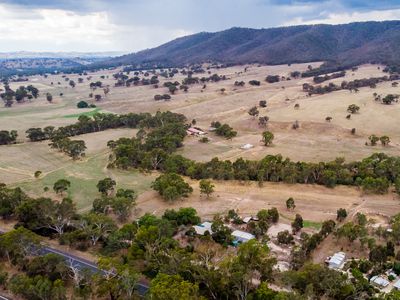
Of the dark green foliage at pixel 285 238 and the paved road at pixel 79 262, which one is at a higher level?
the dark green foliage at pixel 285 238

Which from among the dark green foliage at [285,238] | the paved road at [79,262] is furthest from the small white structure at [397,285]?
the paved road at [79,262]

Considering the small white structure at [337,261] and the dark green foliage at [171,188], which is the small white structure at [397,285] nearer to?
the small white structure at [337,261]

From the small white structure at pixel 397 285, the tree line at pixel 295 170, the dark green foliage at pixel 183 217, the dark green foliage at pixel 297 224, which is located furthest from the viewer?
the tree line at pixel 295 170

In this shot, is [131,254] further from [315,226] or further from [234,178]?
[234,178]

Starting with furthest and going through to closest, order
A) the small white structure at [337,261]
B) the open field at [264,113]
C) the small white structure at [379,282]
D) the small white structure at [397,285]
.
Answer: the open field at [264,113]
the small white structure at [337,261]
the small white structure at [379,282]
the small white structure at [397,285]

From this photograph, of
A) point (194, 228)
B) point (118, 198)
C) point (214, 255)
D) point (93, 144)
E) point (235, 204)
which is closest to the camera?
point (214, 255)

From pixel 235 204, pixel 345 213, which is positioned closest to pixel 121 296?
pixel 235 204
